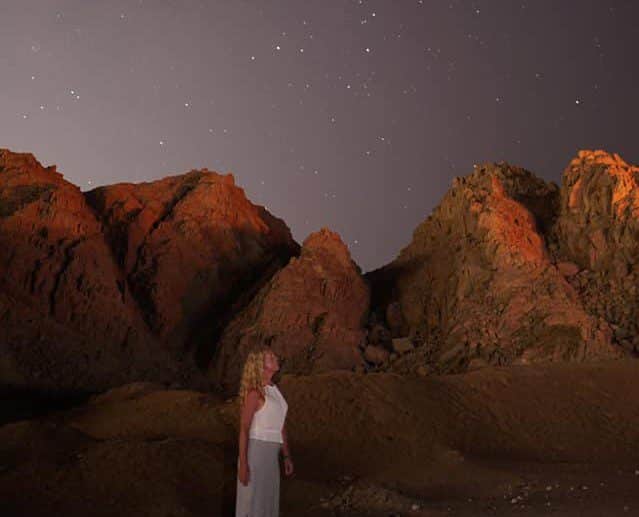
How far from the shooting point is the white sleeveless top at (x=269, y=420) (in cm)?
534

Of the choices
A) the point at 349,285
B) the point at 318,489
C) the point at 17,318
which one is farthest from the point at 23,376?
the point at 318,489

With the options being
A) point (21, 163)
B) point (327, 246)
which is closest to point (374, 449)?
point (327, 246)

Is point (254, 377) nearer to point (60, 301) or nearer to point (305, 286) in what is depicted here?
point (305, 286)

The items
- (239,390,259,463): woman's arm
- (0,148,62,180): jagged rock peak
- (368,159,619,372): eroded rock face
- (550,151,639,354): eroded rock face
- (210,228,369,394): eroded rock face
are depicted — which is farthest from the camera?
(0,148,62,180): jagged rock peak

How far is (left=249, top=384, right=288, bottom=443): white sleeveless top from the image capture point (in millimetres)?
5340

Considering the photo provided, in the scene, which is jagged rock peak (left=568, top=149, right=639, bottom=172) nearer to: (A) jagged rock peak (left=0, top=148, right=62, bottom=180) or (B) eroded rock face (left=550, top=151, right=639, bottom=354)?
(B) eroded rock face (left=550, top=151, right=639, bottom=354)

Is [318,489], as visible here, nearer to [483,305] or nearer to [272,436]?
[272,436]

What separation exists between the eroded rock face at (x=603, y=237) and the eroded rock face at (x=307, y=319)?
6.51 metres

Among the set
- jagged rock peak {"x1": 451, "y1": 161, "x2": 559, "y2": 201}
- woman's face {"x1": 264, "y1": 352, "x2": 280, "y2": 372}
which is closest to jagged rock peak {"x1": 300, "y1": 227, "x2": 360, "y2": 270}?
jagged rock peak {"x1": 451, "y1": 161, "x2": 559, "y2": 201}

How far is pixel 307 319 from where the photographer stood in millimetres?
19750

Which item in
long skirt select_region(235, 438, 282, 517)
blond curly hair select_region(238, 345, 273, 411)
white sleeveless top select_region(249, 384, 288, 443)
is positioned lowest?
long skirt select_region(235, 438, 282, 517)

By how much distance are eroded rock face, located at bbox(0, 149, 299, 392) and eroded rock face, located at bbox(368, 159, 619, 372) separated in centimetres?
534

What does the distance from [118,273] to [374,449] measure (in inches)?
489

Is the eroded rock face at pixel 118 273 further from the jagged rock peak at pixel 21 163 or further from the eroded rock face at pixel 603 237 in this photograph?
the eroded rock face at pixel 603 237
